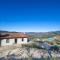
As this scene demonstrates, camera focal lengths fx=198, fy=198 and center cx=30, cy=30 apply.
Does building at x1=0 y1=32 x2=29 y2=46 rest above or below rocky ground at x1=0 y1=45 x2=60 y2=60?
above

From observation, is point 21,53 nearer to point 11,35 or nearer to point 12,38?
point 12,38

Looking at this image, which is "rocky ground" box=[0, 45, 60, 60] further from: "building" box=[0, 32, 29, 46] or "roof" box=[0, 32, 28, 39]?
"roof" box=[0, 32, 28, 39]

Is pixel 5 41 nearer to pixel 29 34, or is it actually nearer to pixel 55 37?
pixel 29 34

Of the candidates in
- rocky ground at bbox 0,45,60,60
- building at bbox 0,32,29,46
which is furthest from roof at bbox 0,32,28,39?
rocky ground at bbox 0,45,60,60

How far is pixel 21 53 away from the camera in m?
9.39

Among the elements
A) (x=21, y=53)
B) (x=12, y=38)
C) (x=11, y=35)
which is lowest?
(x=21, y=53)

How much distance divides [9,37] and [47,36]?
7.57 feet

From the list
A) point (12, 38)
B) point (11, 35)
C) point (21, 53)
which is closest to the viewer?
point (21, 53)

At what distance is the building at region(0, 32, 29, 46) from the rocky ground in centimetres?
94

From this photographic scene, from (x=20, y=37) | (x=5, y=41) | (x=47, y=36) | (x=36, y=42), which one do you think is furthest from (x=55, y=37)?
(x=5, y=41)

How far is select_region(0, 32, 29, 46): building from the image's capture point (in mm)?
10739

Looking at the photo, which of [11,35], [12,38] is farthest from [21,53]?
[11,35]

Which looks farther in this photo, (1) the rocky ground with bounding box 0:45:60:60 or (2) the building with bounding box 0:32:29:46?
(2) the building with bounding box 0:32:29:46

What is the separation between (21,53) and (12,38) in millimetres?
1909
